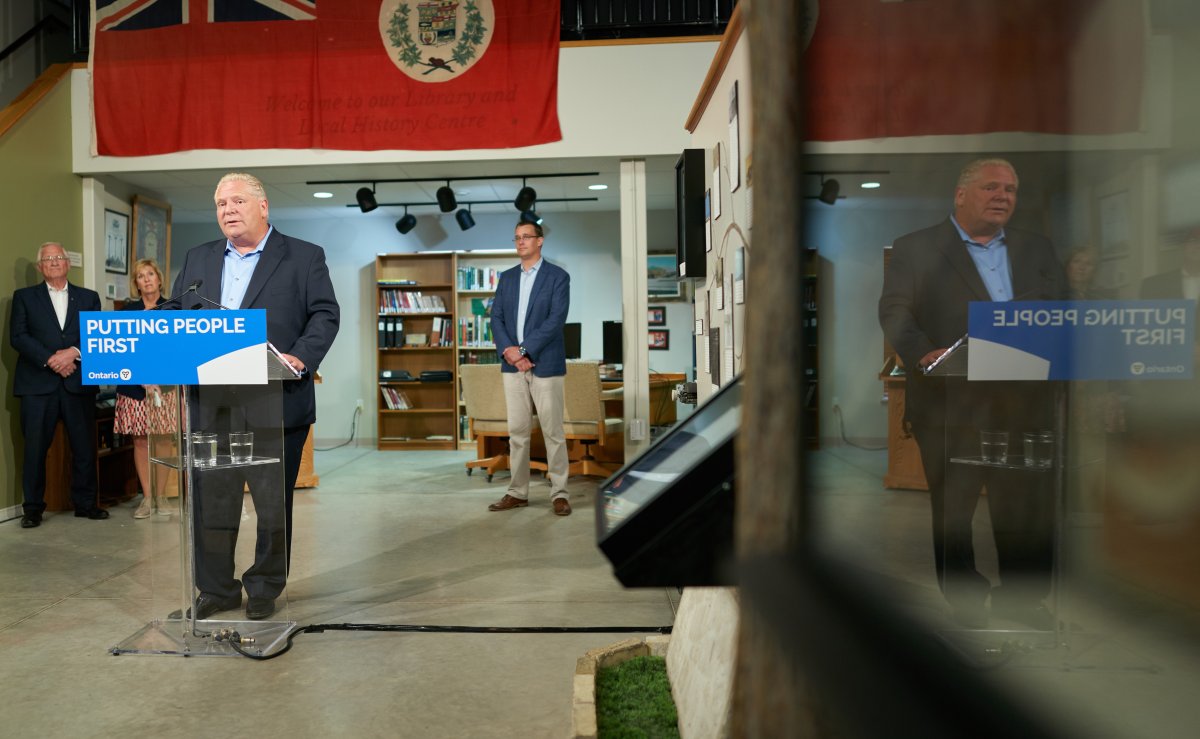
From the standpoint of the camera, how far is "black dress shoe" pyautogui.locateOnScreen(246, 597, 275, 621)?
8.70 ft

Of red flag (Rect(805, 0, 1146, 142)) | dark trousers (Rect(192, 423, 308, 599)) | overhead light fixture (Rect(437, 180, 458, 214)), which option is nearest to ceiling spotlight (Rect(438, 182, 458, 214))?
overhead light fixture (Rect(437, 180, 458, 214))

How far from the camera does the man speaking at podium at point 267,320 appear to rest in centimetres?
259

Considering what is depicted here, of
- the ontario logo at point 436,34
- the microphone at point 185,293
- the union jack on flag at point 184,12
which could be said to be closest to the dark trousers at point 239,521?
the microphone at point 185,293

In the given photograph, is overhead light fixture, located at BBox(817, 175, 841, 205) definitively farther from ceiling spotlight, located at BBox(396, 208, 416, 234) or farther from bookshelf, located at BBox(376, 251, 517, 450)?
bookshelf, located at BBox(376, 251, 517, 450)

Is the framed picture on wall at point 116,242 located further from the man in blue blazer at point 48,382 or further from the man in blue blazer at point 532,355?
the man in blue blazer at point 532,355

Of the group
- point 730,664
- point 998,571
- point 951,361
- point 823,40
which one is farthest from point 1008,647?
point 730,664

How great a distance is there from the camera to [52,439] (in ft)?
15.6

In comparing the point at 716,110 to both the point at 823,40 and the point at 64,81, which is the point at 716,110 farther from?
the point at 64,81

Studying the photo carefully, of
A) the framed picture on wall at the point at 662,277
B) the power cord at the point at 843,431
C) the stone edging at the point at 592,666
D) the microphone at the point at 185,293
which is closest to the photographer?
the power cord at the point at 843,431

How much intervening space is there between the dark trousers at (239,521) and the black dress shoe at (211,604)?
2 cm

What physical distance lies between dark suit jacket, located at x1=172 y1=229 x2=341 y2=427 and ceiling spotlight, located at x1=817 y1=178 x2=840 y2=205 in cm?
235

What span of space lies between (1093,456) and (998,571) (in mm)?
398

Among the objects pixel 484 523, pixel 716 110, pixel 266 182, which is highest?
pixel 266 182

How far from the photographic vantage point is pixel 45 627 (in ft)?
8.98
